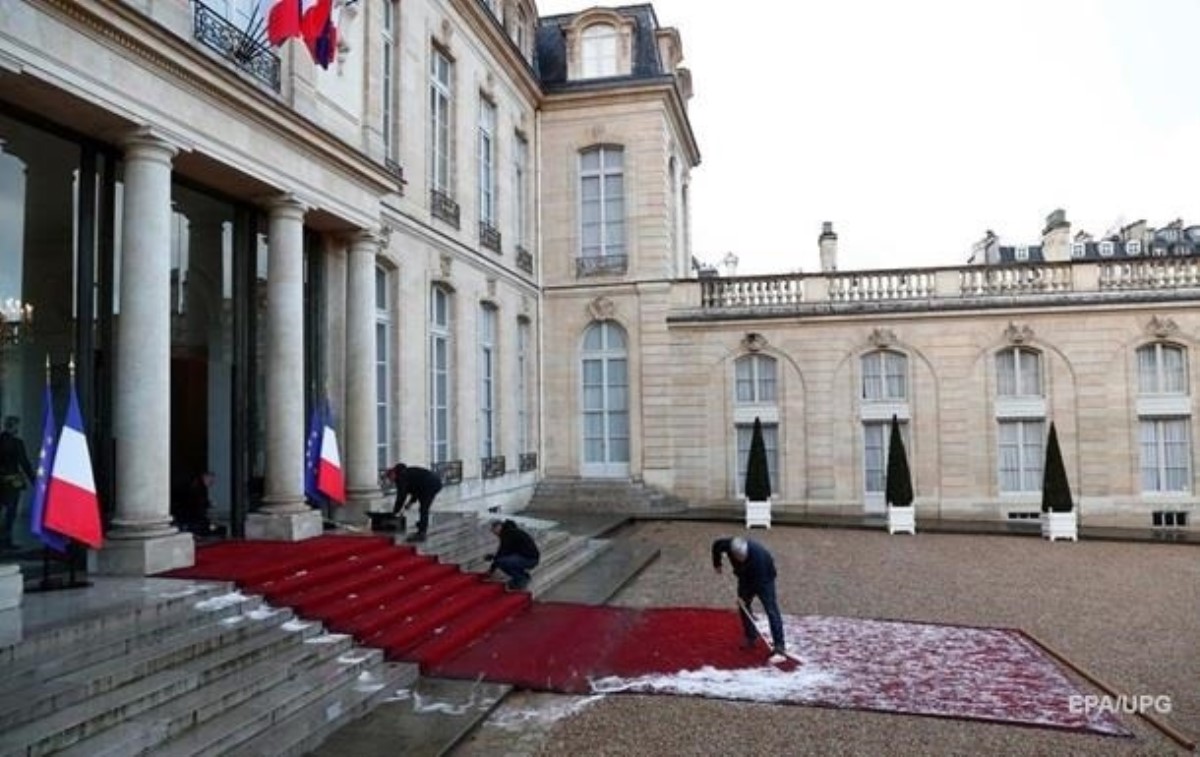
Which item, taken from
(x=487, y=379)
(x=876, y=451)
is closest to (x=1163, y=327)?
(x=876, y=451)

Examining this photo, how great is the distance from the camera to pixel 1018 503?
16734 mm

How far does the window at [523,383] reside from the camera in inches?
691

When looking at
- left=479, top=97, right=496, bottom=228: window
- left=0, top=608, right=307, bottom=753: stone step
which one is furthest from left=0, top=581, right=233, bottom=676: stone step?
left=479, top=97, right=496, bottom=228: window

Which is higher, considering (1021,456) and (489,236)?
(489,236)

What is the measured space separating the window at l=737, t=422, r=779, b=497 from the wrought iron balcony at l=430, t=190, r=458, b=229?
7.82 meters

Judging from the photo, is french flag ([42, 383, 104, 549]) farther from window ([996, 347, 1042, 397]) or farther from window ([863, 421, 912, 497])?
window ([996, 347, 1042, 397])

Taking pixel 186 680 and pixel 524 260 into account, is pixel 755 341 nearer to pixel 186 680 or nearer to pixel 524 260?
pixel 524 260

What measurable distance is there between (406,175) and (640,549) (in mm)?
6566

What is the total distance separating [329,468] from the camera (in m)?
9.31

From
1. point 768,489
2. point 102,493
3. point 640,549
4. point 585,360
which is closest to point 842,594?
point 640,549

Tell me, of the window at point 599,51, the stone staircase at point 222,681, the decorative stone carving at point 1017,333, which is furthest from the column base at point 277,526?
the decorative stone carving at point 1017,333

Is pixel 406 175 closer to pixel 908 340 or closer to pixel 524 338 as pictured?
pixel 524 338

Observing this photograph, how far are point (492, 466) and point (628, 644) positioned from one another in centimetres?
852

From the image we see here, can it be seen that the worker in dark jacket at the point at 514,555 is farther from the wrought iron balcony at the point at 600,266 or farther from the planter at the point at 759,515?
the wrought iron balcony at the point at 600,266
